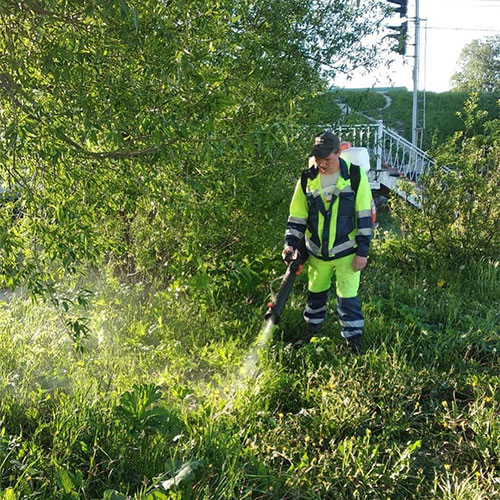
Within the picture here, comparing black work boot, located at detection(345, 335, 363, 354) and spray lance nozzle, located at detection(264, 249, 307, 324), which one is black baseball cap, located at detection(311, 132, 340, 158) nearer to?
spray lance nozzle, located at detection(264, 249, 307, 324)

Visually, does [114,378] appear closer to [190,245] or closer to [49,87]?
[190,245]

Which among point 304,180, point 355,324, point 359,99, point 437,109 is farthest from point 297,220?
point 437,109

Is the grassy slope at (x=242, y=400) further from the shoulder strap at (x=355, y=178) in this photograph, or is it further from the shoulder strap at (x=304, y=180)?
the shoulder strap at (x=355, y=178)

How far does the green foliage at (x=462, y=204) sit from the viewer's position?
5258mm

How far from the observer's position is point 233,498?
2186mm

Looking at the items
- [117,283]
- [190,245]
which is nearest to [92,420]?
[190,245]

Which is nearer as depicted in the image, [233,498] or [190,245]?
[233,498]

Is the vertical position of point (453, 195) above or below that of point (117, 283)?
above

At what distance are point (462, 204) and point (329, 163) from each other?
2590mm

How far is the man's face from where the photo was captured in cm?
Result: 336

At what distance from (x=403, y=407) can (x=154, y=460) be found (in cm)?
155

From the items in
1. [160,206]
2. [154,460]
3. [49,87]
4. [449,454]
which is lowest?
[449,454]

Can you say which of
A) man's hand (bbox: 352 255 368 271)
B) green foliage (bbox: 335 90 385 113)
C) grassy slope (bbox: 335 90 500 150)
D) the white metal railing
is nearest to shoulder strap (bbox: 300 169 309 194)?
man's hand (bbox: 352 255 368 271)

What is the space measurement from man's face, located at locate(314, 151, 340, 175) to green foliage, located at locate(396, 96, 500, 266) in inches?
91.8
